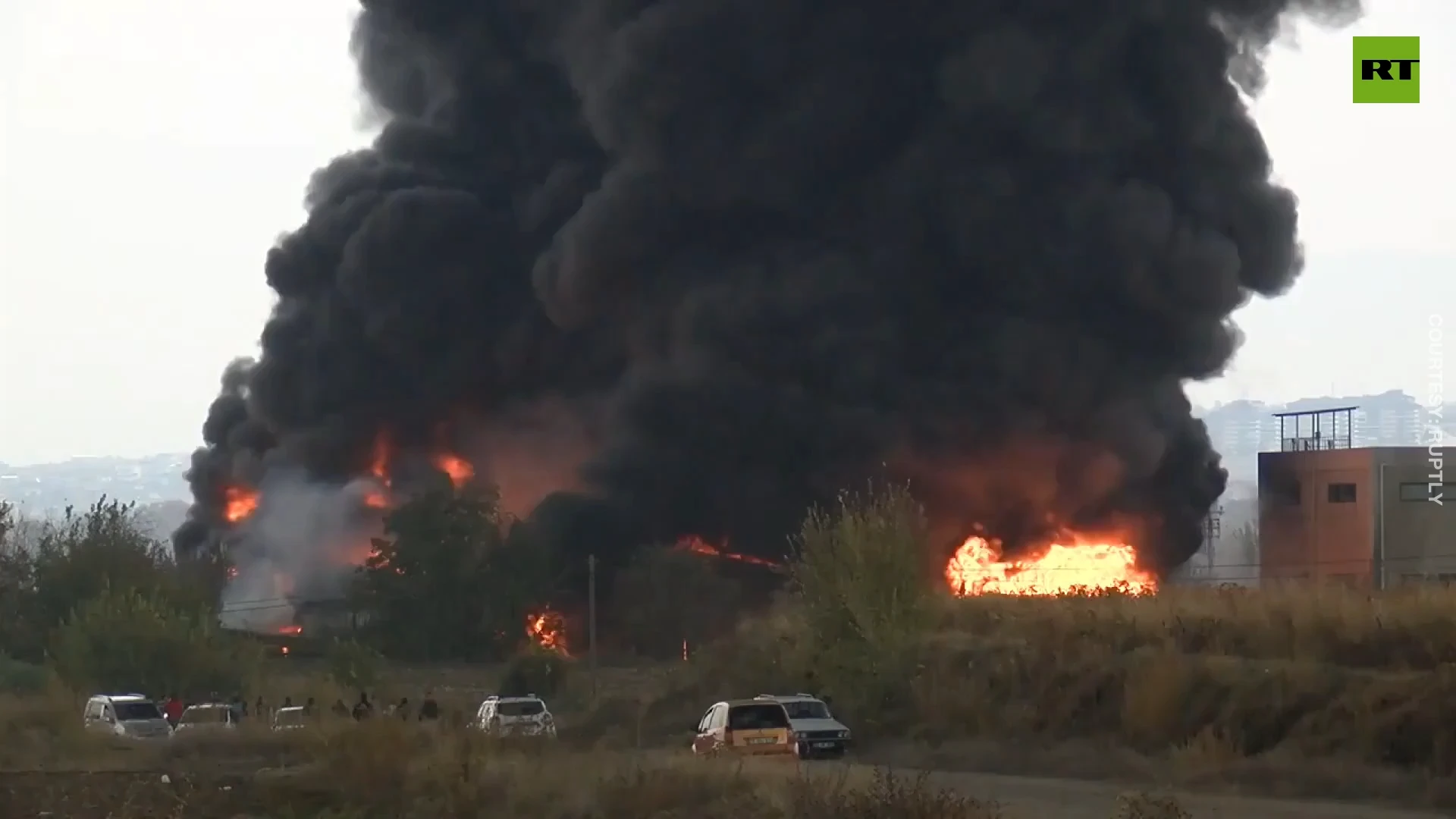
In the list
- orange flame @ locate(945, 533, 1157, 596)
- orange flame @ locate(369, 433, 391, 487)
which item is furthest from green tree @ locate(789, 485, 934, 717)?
orange flame @ locate(369, 433, 391, 487)

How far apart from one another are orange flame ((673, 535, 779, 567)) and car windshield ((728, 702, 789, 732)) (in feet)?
111

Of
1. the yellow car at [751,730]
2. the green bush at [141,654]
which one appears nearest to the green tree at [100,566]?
the green bush at [141,654]

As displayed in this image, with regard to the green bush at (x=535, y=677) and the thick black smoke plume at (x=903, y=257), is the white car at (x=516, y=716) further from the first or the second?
the thick black smoke plume at (x=903, y=257)

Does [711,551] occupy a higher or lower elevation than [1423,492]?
lower

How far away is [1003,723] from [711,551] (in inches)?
1330

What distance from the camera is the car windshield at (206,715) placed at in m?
45.0

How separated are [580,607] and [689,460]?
705 centimetres

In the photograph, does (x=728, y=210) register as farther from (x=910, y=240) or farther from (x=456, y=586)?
(x=456, y=586)

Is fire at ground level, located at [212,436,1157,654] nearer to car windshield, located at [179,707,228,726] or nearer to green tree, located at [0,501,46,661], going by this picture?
green tree, located at [0,501,46,661]

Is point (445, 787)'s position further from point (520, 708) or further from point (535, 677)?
point (535, 677)

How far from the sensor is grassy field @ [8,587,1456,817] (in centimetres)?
2600

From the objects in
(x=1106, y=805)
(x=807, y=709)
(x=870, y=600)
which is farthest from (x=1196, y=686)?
(x=870, y=600)

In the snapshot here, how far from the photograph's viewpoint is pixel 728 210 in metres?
73.6

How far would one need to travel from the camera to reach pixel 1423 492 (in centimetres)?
6744
